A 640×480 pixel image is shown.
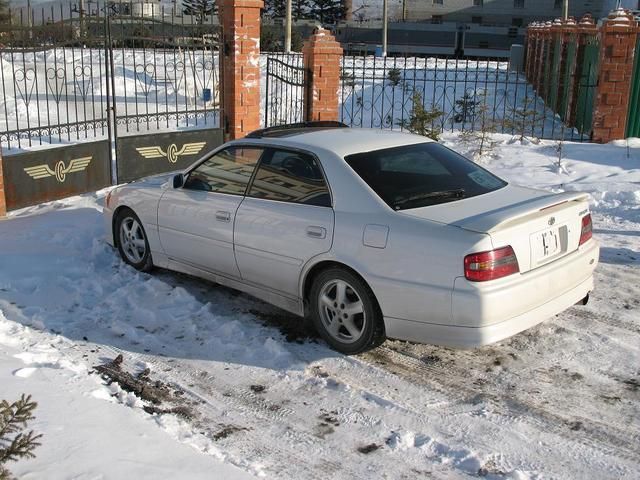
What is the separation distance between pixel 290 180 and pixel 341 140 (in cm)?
52

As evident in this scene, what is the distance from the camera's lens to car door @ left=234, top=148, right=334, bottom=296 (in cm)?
534

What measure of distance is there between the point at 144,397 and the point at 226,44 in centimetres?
795

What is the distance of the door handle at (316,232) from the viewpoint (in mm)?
5230

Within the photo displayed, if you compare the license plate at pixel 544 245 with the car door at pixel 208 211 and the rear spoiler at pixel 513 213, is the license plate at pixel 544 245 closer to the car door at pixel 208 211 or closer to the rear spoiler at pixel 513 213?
the rear spoiler at pixel 513 213

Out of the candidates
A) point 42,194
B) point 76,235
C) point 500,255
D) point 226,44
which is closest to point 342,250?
point 500,255

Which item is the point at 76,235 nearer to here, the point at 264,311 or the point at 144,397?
the point at 264,311

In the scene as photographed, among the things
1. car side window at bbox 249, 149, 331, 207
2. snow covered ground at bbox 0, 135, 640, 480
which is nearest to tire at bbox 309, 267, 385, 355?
snow covered ground at bbox 0, 135, 640, 480

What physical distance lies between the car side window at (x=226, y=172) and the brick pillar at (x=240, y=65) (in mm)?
5411

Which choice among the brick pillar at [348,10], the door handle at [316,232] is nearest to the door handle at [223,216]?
the door handle at [316,232]

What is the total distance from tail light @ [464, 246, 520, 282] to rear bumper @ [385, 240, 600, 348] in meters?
0.04

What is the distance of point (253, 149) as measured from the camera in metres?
6.06

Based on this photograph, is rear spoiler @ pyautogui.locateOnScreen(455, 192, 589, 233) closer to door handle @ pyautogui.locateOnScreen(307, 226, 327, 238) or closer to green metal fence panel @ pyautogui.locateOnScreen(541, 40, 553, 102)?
door handle @ pyautogui.locateOnScreen(307, 226, 327, 238)

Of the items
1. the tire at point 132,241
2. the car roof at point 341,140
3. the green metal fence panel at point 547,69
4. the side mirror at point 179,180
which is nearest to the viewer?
the car roof at point 341,140

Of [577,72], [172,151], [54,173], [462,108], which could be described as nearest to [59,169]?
[54,173]
